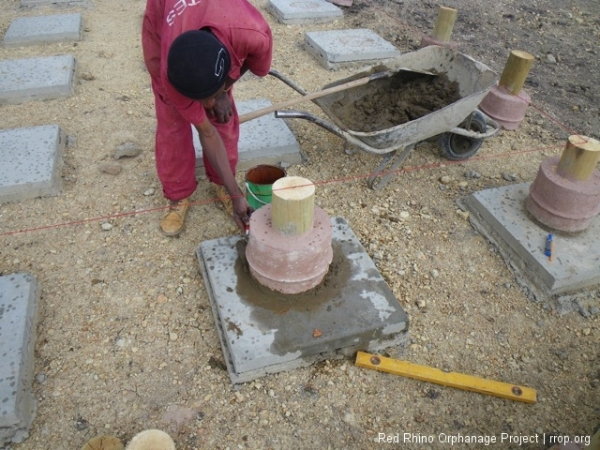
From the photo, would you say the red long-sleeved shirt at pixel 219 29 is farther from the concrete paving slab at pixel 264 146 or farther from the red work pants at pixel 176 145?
the concrete paving slab at pixel 264 146

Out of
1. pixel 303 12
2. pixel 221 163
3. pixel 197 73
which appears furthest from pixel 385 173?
pixel 303 12

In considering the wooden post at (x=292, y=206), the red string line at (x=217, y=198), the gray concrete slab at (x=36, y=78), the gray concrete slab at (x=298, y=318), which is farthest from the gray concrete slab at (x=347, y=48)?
the wooden post at (x=292, y=206)

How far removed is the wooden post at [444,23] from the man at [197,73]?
8.73 feet

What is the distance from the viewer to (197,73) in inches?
75.6

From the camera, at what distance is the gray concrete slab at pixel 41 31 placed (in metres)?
5.55

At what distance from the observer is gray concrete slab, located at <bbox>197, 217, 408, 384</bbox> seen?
238 cm

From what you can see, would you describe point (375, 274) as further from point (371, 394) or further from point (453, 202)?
point (453, 202)

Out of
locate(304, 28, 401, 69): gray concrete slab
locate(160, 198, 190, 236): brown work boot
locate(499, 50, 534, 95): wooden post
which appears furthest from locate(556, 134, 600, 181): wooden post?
locate(304, 28, 401, 69): gray concrete slab

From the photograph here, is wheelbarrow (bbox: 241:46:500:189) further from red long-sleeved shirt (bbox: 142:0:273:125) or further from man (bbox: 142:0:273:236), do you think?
red long-sleeved shirt (bbox: 142:0:273:125)

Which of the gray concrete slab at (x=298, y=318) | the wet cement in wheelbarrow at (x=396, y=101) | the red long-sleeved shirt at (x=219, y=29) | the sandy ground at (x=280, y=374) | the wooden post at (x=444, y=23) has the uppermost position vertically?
the red long-sleeved shirt at (x=219, y=29)

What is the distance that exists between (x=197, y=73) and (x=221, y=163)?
907 millimetres

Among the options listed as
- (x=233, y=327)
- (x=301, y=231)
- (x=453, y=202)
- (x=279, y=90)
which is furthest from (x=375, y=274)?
(x=279, y=90)

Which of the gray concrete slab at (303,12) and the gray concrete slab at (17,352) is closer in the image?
the gray concrete slab at (17,352)

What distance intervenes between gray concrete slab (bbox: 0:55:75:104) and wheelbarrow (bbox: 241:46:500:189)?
2.43 metres
